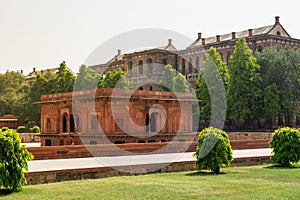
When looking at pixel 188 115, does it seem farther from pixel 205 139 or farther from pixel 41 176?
pixel 41 176

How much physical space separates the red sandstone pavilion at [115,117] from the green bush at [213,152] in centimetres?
1428

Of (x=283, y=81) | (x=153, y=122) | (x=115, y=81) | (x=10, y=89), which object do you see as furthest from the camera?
(x=10, y=89)

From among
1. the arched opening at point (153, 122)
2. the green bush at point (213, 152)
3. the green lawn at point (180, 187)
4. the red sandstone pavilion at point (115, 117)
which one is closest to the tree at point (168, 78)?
the red sandstone pavilion at point (115, 117)

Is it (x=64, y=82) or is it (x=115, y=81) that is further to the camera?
(x=64, y=82)

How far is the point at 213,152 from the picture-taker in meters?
14.7

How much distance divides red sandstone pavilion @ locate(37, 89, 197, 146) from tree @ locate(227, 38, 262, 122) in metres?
7.45

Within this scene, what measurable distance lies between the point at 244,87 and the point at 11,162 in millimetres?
32411

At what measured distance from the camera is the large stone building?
4959 centimetres

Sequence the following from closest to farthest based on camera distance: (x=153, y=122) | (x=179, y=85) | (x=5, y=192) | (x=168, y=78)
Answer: (x=5, y=192)
(x=153, y=122)
(x=179, y=85)
(x=168, y=78)

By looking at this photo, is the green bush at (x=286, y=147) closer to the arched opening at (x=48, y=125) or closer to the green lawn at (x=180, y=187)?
the green lawn at (x=180, y=187)

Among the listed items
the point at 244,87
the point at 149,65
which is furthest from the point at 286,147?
the point at 149,65

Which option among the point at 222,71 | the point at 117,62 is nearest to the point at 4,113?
the point at 117,62

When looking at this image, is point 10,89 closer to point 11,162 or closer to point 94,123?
point 94,123

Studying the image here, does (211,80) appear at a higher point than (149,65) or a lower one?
lower
